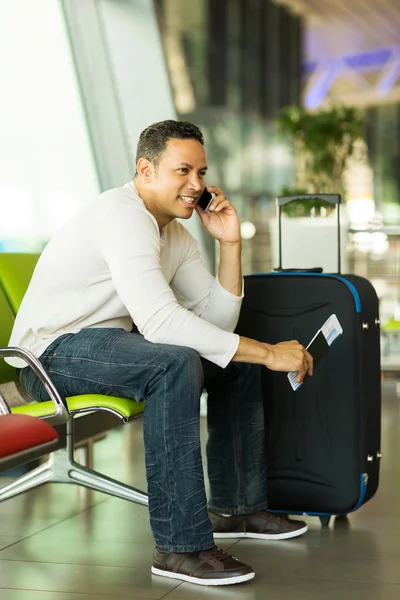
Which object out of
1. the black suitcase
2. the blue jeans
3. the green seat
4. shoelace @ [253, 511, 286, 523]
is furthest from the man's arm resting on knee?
shoelace @ [253, 511, 286, 523]

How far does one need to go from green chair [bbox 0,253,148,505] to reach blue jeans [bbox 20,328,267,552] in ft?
0.15

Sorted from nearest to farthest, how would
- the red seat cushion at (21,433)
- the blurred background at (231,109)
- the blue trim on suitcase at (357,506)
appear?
1. the red seat cushion at (21,433)
2. the blue trim on suitcase at (357,506)
3. the blurred background at (231,109)

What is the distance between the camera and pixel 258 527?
2.44m

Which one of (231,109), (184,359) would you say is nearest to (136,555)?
(184,359)

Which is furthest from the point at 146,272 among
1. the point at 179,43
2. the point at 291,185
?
the point at 291,185

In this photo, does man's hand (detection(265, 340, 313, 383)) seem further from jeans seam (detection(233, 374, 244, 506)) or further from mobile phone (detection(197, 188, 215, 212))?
mobile phone (detection(197, 188, 215, 212))

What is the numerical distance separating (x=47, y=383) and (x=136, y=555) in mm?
533

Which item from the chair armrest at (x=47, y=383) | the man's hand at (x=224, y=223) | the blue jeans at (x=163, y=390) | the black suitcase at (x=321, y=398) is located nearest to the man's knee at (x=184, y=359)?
→ the blue jeans at (x=163, y=390)

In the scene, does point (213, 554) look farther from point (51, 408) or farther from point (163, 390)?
point (51, 408)

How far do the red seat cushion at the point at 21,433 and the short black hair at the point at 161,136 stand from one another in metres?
0.79

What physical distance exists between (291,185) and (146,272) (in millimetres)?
9706

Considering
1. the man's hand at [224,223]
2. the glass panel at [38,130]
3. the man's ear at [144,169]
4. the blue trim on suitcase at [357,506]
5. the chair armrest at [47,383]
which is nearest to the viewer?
the chair armrest at [47,383]

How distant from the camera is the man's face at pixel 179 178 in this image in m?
2.22

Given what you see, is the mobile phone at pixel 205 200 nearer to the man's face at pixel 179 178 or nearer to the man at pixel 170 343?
the man at pixel 170 343
